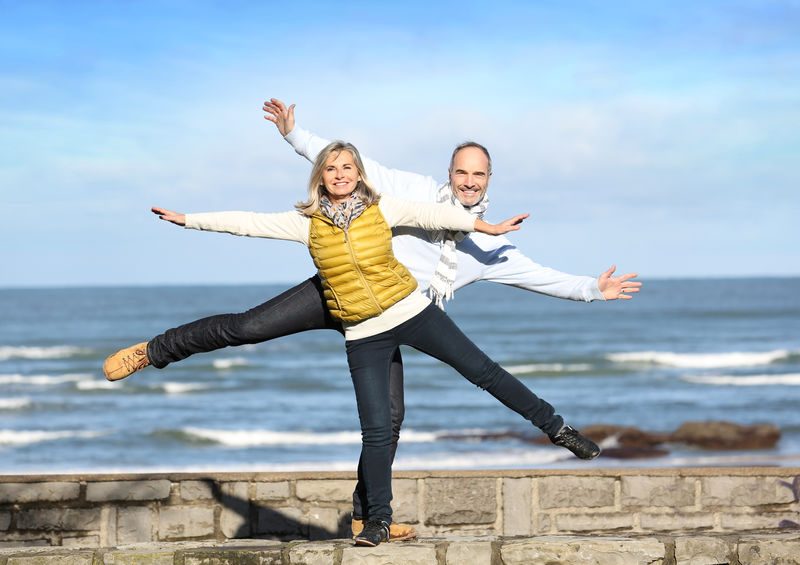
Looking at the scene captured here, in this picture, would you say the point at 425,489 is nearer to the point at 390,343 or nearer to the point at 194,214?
the point at 390,343

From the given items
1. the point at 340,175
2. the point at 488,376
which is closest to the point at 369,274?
the point at 340,175

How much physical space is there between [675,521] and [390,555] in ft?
10.3

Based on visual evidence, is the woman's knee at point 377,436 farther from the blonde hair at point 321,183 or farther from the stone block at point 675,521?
the stone block at point 675,521

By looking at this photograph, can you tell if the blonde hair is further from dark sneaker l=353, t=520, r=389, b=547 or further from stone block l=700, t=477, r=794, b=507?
stone block l=700, t=477, r=794, b=507

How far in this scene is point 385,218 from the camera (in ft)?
15.3

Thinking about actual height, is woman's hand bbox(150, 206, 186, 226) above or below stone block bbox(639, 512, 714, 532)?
above

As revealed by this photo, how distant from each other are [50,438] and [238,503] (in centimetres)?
1338

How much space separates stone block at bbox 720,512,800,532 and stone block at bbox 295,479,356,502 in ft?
8.47

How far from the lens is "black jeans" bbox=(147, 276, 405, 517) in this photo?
4762 millimetres

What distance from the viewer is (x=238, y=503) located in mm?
7012

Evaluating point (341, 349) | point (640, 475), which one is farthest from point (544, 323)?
point (640, 475)

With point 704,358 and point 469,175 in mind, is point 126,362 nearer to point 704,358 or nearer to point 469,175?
point 469,175

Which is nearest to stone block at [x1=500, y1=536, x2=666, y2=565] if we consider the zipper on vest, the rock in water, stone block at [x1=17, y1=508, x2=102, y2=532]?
the zipper on vest

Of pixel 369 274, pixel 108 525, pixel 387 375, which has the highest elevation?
pixel 369 274
